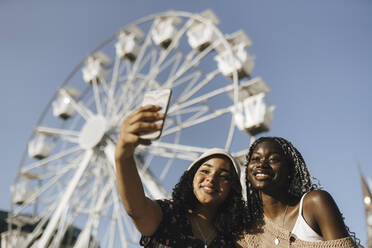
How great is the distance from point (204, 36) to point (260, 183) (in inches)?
381

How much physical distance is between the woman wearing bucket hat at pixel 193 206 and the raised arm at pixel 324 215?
47cm

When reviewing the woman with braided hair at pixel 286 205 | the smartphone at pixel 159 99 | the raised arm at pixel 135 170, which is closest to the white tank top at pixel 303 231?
the woman with braided hair at pixel 286 205

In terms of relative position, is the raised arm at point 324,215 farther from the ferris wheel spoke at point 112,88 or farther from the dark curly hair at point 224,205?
the ferris wheel spoke at point 112,88

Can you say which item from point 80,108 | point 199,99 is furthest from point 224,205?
point 80,108

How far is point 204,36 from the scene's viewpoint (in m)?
11.1

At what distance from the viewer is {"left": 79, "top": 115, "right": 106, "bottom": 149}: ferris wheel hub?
10344 mm

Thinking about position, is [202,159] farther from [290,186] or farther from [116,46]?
[116,46]

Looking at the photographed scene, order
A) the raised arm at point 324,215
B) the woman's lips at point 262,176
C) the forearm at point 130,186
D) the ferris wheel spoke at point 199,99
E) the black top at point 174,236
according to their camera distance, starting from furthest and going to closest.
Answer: the ferris wheel spoke at point 199,99 → the woman's lips at point 262,176 → the black top at point 174,236 → the raised arm at point 324,215 → the forearm at point 130,186

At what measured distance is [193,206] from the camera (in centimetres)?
218

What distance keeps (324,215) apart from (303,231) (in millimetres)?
144

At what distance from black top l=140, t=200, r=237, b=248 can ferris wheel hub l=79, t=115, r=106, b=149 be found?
28.2 ft

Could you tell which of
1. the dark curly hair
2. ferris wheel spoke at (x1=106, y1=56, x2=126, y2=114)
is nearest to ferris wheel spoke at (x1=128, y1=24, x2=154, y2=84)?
ferris wheel spoke at (x1=106, y1=56, x2=126, y2=114)

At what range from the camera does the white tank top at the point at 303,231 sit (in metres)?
1.72

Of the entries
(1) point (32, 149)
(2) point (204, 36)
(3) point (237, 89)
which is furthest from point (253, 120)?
(1) point (32, 149)
